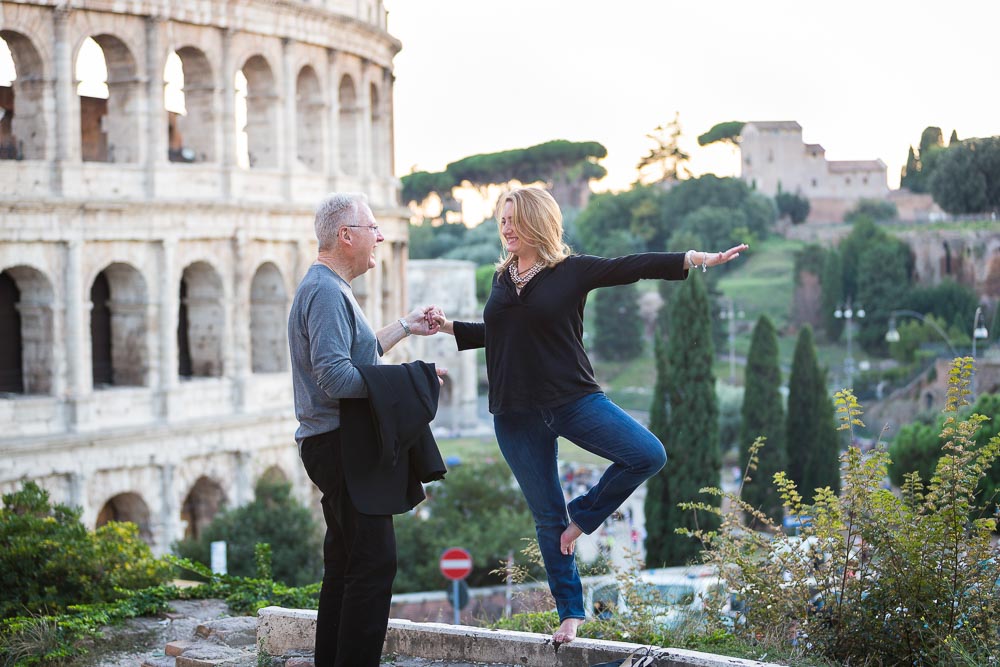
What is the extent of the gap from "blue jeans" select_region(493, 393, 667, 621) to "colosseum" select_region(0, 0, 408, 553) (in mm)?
17057

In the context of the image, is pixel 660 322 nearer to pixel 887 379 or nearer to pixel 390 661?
pixel 887 379

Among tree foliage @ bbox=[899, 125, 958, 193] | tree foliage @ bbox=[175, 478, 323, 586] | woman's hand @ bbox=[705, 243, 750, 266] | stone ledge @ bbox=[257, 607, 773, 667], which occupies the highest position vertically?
tree foliage @ bbox=[899, 125, 958, 193]

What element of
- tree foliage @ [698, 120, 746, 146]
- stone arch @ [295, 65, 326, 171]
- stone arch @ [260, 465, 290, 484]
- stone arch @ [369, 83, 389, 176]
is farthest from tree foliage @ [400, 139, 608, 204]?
stone arch @ [260, 465, 290, 484]

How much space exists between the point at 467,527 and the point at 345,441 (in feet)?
70.3

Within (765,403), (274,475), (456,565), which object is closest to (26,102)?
(274,475)

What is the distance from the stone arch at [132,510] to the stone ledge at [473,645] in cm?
1734

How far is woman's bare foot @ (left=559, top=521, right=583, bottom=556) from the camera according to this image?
20.1 ft

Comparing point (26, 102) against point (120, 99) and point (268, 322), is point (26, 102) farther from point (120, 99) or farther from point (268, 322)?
point (268, 322)

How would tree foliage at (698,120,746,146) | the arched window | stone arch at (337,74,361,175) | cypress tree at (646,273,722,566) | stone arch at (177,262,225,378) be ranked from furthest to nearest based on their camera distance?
tree foliage at (698,120,746,146), cypress tree at (646,273,722,566), stone arch at (337,74,361,175), stone arch at (177,262,225,378), the arched window

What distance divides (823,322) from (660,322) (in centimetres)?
974

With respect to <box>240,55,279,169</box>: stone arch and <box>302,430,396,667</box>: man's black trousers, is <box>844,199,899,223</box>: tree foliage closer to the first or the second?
<box>240,55,279,169</box>: stone arch

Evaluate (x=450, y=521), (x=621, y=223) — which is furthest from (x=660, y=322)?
(x=450, y=521)

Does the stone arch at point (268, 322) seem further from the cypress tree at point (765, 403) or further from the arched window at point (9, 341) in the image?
the cypress tree at point (765, 403)

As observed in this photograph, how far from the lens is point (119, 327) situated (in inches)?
968
